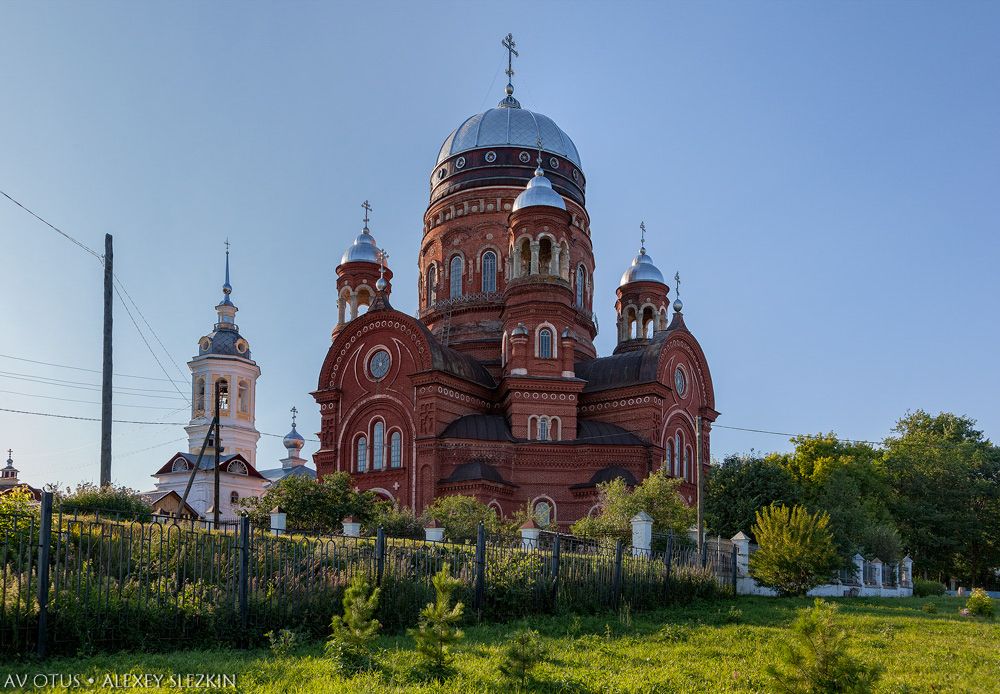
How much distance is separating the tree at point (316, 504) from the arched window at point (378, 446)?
16.9 ft

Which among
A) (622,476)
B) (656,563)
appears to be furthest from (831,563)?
(622,476)

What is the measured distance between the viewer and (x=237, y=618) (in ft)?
37.1

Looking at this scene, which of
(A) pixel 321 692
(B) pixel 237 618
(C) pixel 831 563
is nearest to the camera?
(A) pixel 321 692

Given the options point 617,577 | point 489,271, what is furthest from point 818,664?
point 489,271

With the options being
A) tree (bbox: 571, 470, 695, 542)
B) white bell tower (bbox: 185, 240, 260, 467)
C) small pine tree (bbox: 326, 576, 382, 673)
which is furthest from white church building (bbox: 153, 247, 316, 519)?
small pine tree (bbox: 326, 576, 382, 673)

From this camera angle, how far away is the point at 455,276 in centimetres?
4025

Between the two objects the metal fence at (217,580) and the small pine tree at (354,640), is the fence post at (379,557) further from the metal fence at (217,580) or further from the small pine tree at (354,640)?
the small pine tree at (354,640)

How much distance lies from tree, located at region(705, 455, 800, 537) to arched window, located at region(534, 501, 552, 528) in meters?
5.39

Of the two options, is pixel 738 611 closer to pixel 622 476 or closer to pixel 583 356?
pixel 622 476

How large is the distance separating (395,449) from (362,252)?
11.4 meters

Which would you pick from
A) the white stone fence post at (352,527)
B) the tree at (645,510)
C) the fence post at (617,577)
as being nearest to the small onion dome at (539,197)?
the tree at (645,510)

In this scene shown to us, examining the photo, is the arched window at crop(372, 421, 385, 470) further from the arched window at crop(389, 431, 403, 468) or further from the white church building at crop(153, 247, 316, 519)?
the white church building at crop(153, 247, 316, 519)

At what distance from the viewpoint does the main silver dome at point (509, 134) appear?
4159 centimetres

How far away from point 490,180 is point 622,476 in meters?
15.2
